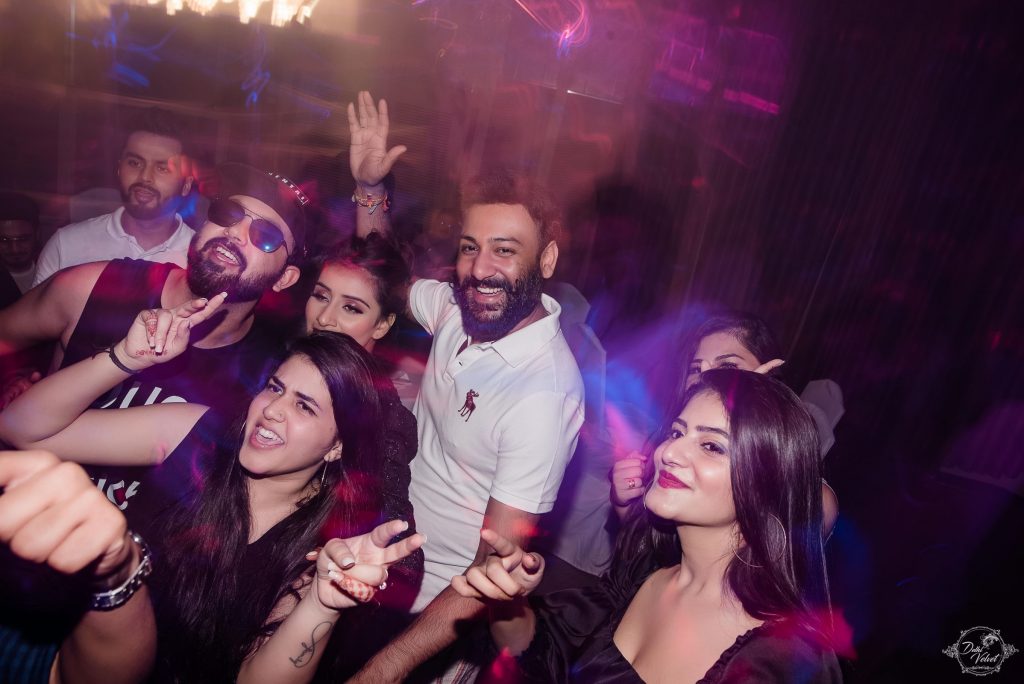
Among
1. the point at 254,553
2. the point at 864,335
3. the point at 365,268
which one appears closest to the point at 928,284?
the point at 864,335

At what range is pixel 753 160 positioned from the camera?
16.5ft

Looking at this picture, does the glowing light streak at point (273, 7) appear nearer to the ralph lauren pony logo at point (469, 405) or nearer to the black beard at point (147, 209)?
the black beard at point (147, 209)

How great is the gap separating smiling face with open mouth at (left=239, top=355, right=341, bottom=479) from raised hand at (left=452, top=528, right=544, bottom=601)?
2.32 ft

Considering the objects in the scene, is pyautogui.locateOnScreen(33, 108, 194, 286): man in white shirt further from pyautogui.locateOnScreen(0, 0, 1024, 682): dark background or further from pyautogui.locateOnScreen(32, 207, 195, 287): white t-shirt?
pyautogui.locateOnScreen(0, 0, 1024, 682): dark background

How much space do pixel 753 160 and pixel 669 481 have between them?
4.22m

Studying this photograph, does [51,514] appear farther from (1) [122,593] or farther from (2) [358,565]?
(2) [358,565]

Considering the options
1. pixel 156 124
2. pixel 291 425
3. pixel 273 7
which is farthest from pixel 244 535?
pixel 273 7

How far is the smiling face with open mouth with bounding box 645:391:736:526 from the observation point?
1.58 m

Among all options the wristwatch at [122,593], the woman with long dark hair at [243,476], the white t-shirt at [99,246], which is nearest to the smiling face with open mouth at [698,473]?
the woman with long dark hair at [243,476]

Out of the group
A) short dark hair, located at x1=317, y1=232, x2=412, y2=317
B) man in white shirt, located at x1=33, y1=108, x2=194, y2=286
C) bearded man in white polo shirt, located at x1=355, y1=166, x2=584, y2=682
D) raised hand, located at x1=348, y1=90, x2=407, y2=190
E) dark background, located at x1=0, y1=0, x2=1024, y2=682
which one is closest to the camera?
bearded man in white polo shirt, located at x1=355, y1=166, x2=584, y2=682

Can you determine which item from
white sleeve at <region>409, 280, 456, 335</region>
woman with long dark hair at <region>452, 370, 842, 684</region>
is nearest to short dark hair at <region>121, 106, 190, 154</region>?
white sleeve at <region>409, 280, 456, 335</region>

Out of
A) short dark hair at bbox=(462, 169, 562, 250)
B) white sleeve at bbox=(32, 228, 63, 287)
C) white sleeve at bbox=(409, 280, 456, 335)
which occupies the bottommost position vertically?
white sleeve at bbox=(32, 228, 63, 287)

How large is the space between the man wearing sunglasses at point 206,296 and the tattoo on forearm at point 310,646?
2.67 feet

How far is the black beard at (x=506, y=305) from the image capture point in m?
2.15
